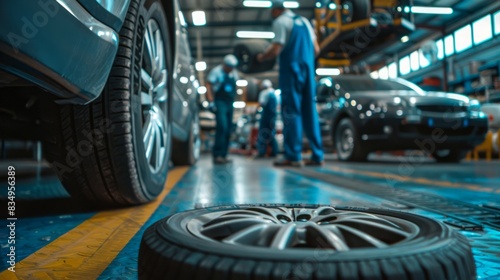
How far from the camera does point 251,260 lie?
0.52 m

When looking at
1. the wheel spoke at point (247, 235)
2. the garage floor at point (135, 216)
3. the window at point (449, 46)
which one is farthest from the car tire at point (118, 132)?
the window at point (449, 46)

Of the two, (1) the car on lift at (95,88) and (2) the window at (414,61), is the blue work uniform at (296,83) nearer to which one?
(1) the car on lift at (95,88)

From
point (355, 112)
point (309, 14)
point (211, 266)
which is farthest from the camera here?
point (309, 14)

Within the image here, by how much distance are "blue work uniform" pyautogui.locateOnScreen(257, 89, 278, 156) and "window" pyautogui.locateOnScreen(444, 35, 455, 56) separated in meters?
9.64

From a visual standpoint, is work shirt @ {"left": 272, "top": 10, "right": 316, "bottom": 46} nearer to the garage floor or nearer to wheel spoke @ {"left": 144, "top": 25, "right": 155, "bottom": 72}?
the garage floor

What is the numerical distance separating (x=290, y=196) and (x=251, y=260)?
142 centimetres

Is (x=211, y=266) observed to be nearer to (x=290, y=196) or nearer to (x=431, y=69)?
(x=290, y=196)

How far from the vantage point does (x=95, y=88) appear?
38.4 inches

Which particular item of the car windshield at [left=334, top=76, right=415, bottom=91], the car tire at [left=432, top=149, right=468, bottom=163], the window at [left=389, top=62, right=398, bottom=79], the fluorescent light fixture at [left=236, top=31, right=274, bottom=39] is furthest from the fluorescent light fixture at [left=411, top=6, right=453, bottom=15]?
the car tire at [left=432, top=149, right=468, bottom=163]

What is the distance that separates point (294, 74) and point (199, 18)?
11302 millimetres

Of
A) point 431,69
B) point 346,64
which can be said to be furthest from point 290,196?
point 431,69

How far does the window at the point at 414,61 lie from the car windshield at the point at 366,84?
1190cm

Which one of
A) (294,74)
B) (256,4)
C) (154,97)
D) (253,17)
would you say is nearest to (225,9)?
(253,17)

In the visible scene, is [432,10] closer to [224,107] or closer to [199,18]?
[199,18]
